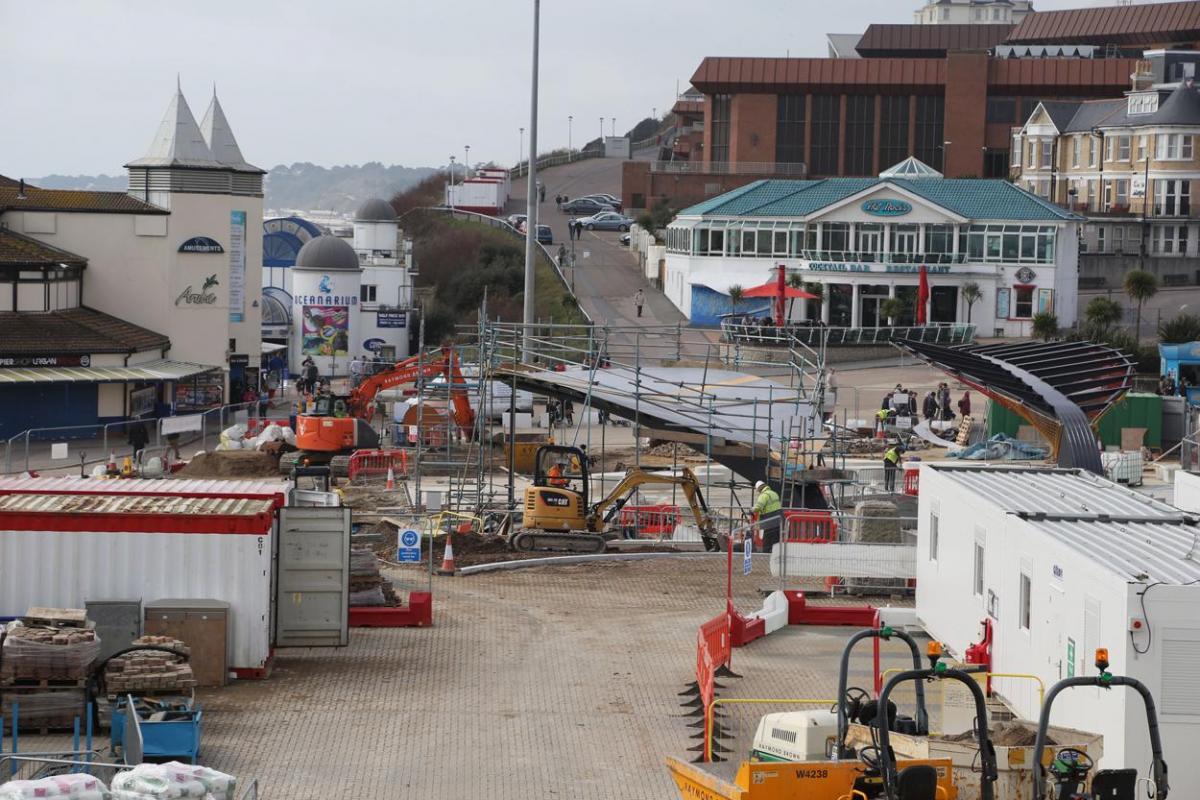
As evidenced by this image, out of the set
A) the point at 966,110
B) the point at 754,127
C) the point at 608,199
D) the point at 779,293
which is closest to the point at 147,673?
the point at 779,293

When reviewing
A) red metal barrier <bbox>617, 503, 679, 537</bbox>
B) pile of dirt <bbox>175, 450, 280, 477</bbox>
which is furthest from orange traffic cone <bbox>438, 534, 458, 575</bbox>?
pile of dirt <bbox>175, 450, 280, 477</bbox>

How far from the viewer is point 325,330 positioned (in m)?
68.5

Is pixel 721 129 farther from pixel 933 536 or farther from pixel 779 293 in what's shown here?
pixel 933 536

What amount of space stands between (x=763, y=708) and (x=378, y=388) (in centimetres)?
2920

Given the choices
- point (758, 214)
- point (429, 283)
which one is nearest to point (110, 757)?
point (758, 214)

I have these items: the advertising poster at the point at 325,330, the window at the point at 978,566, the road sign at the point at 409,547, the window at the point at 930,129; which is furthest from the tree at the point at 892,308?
the window at the point at 978,566

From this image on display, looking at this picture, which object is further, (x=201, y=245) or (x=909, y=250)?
(x=909, y=250)

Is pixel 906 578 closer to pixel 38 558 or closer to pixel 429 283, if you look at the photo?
pixel 38 558

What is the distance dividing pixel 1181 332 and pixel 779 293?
13.0 m

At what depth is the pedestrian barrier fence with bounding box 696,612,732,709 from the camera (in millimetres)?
19859

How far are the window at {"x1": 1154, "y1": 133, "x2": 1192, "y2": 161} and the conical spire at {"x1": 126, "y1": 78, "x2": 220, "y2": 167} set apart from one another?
43564 mm

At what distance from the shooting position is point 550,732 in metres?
18.9

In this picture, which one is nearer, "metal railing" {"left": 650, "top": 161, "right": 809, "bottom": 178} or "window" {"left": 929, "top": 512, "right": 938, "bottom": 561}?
"window" {"left": 929, "top": 512, "right": 938, "bottom": 561}

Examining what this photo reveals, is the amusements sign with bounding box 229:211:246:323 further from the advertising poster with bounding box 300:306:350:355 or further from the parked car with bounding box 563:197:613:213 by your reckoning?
the parked car with bounding box 563:197:613:213
